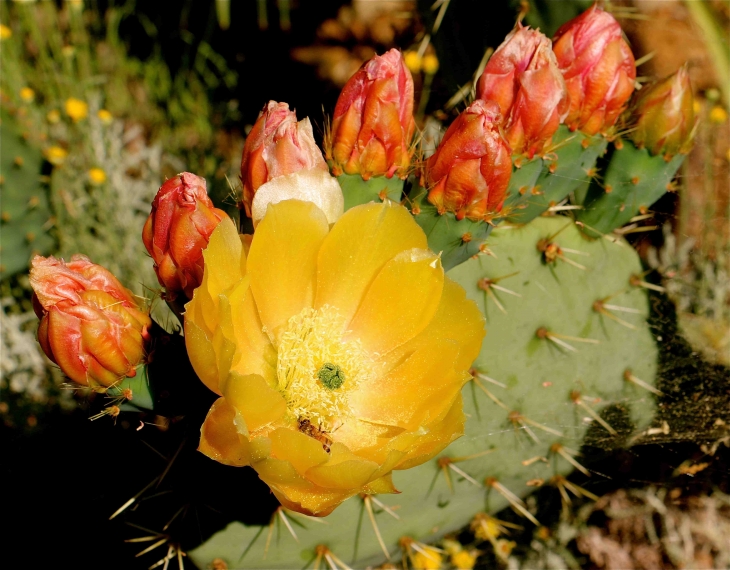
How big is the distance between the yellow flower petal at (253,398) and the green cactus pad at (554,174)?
43cm

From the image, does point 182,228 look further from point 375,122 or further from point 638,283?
point 638,283

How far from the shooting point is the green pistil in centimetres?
86

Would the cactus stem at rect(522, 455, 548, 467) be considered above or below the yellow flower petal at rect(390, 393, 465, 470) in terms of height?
below

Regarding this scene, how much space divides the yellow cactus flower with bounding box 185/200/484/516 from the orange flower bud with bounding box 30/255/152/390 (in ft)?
0.40

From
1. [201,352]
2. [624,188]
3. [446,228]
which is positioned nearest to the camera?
[201,352]

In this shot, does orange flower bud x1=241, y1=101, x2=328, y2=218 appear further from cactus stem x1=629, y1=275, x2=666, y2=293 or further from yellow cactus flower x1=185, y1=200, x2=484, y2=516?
cactus stem x1=629, y1=275, x2=666, y2=293

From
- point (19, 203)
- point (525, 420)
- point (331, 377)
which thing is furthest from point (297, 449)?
point (19, 203)

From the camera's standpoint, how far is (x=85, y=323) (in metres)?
0.76

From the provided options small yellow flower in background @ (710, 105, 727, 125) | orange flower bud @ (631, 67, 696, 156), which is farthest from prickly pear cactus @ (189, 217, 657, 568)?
small yellow flower in background @ (710, 105, 727, 125)

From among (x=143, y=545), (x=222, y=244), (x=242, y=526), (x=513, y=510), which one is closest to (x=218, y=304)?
(x=222, y=244)

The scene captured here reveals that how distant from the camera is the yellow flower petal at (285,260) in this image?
79 cm

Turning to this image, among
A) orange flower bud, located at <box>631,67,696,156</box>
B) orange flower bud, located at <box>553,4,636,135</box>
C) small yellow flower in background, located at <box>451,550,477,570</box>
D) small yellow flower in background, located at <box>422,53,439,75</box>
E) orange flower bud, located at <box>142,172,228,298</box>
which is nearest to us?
orange flower bud, located at <box>142,172,228,298</box>

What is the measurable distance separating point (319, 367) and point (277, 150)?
27 cm

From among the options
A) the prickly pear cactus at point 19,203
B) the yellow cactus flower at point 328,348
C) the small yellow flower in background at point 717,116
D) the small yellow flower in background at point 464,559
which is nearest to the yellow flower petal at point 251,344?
the yellow cactus flower at point 328,348
